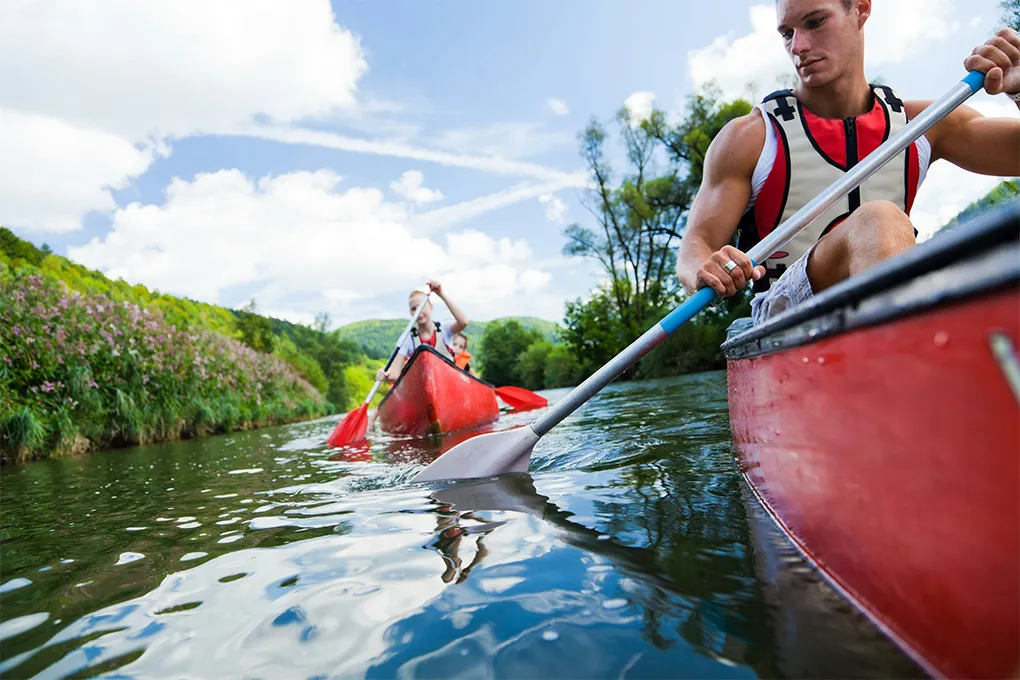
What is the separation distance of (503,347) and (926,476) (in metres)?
32.7

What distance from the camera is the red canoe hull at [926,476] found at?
2.11 feet

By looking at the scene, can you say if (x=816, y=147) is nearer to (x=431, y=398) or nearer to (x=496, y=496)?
(x=496, y=496)

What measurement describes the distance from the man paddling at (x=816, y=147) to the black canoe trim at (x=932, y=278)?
987 mm

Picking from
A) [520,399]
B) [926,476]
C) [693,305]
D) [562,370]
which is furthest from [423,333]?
[562,370]

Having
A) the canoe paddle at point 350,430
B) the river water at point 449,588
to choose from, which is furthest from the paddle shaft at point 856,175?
the canoe paddle at point 350,430

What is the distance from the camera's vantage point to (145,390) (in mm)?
8805

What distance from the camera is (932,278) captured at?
69 cm

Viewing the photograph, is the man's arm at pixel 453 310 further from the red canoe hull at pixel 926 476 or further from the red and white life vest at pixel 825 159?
the red canoe hull at pixel 926 476

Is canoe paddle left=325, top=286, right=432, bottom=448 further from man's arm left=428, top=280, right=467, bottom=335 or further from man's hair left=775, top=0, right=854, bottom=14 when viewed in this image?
man's hair left=775, top=0, right=854, bottom=14

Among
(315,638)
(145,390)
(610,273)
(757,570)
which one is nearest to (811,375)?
(757,570)

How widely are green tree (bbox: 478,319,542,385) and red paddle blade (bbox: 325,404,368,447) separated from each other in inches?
983

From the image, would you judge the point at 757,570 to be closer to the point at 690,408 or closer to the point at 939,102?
the point at 939,102

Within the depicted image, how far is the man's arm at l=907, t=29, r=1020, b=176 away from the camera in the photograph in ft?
6.59

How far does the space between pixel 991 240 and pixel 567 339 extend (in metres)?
22.3
